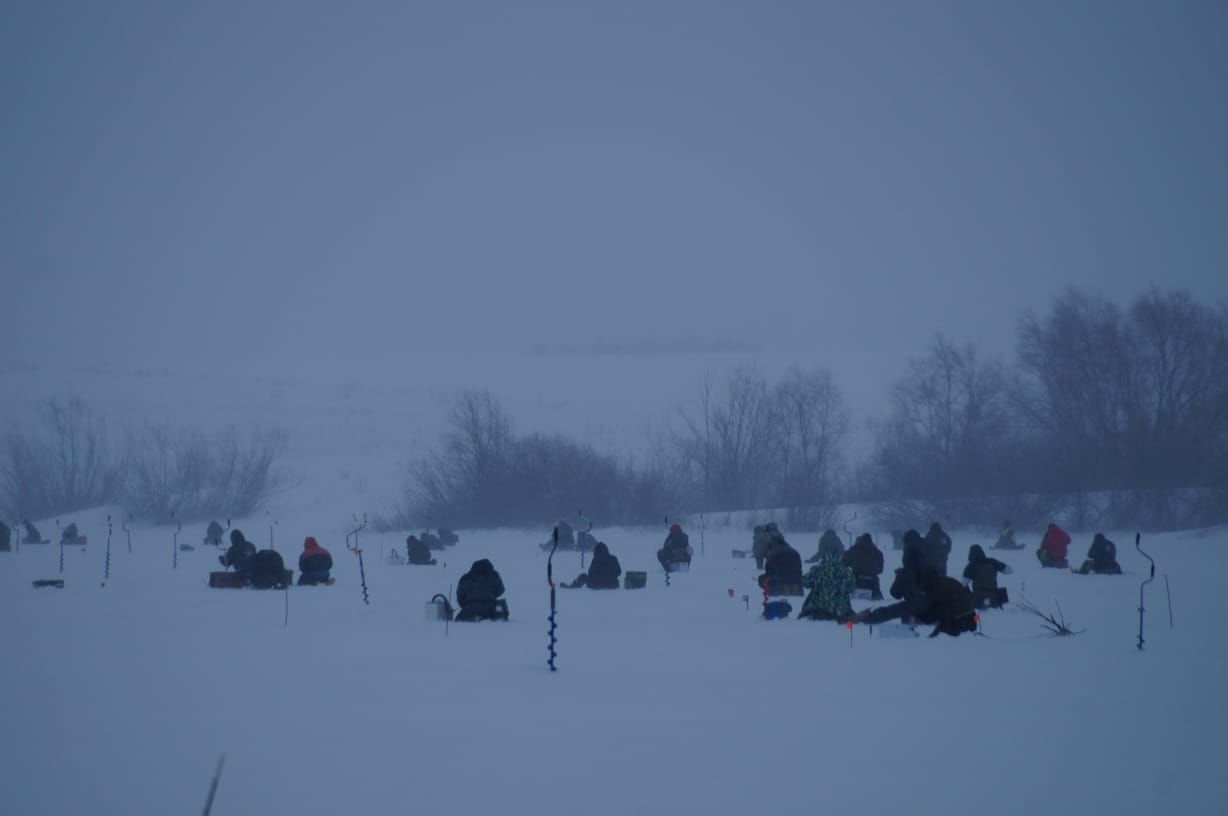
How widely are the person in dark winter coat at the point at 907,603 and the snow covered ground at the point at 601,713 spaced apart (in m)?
0.65

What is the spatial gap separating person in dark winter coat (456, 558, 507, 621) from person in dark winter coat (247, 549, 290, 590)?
17.6 ft

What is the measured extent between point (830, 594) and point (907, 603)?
114cm

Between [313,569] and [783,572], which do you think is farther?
[313,569]

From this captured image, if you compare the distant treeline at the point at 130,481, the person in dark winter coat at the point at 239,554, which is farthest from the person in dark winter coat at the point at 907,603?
the distant treeline at the point at 130,481

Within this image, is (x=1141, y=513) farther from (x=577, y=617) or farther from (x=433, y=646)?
(x=433, y=646)

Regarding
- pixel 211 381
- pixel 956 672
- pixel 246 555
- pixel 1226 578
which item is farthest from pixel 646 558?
pixel 211 381

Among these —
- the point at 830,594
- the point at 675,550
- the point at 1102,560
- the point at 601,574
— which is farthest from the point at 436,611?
the point at 1102,560

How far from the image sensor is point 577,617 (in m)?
15.0

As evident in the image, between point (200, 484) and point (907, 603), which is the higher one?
point (200, 484)

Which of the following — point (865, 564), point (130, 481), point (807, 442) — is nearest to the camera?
point (865, 564)

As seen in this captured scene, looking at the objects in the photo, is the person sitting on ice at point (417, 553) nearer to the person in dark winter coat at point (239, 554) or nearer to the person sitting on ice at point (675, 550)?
the person in dark winter coat at point (239, 554)

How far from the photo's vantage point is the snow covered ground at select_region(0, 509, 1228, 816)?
264 inches

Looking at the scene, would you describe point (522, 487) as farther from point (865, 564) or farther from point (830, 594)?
point (830, 594)

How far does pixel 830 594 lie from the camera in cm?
1427
